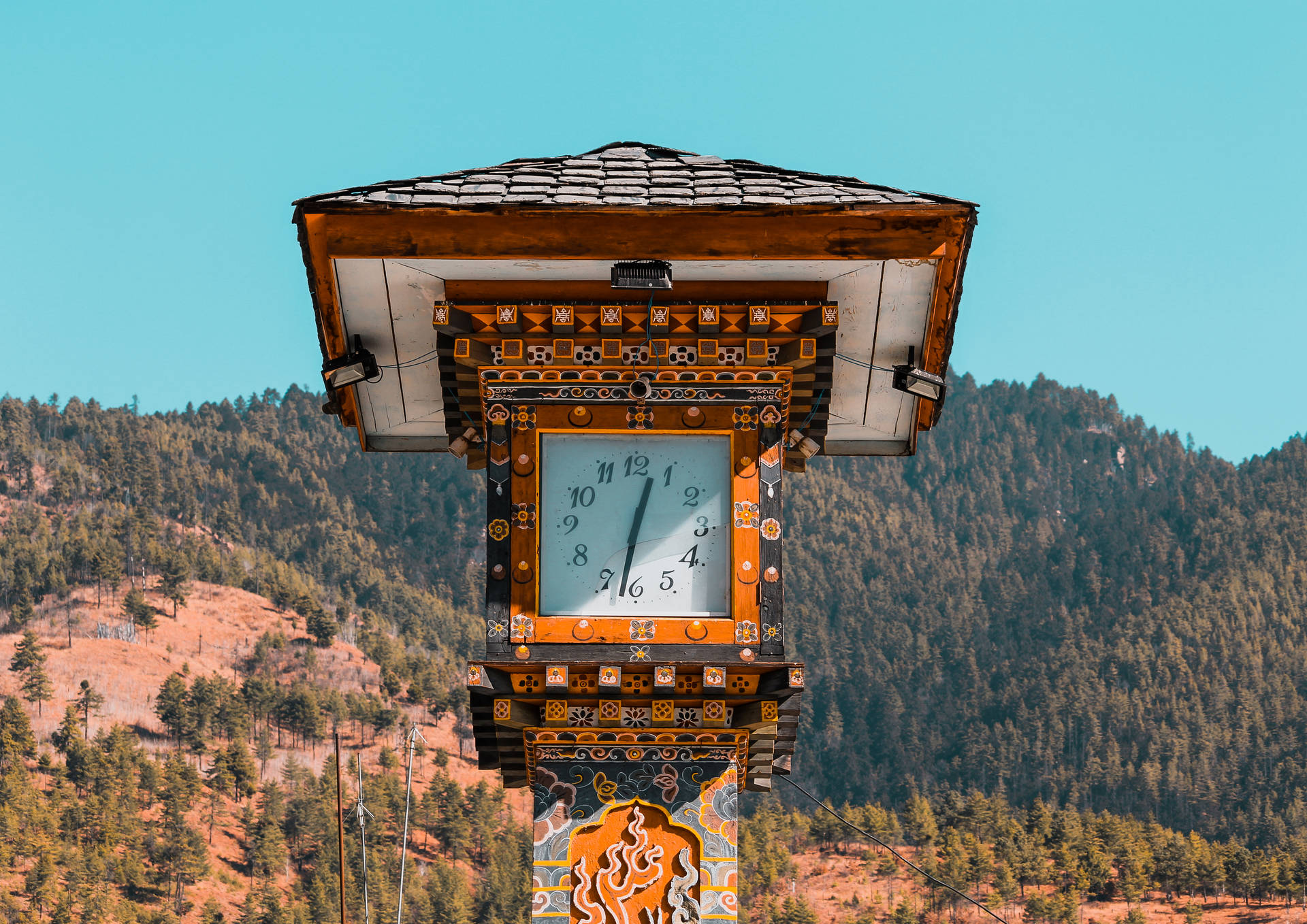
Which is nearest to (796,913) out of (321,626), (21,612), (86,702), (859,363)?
(86,702)

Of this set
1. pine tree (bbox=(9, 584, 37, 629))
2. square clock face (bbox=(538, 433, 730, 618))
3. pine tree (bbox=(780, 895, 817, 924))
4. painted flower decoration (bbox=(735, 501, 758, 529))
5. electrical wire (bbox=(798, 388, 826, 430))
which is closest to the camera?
square clock face (bbox=(538, 433, 730, 618))

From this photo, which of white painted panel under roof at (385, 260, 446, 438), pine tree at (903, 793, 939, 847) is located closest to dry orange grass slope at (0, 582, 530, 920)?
pine tree at (903, 793, 939, 847)

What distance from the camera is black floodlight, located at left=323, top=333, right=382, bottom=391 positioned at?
11.7 m

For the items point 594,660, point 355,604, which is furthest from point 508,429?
point 355,604

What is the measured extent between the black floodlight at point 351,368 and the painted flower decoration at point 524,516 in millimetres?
1642

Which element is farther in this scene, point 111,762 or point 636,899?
point 111,762

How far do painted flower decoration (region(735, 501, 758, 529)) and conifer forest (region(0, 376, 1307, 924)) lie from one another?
352 ft

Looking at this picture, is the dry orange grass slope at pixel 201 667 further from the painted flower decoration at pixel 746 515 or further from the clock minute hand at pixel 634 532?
the painted flower decoration at pixel 746 515

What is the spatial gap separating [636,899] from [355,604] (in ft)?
580

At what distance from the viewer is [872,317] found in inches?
453

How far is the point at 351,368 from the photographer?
1170cm

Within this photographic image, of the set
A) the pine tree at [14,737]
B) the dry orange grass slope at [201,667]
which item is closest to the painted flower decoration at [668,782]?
the dry orange grass slope at [201,667]

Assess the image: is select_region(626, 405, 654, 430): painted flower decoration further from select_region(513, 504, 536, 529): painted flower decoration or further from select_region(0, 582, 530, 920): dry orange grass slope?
select_region(0, 582, 530, 920): dry orange grass slope

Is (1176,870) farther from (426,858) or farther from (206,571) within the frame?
(206,571)
